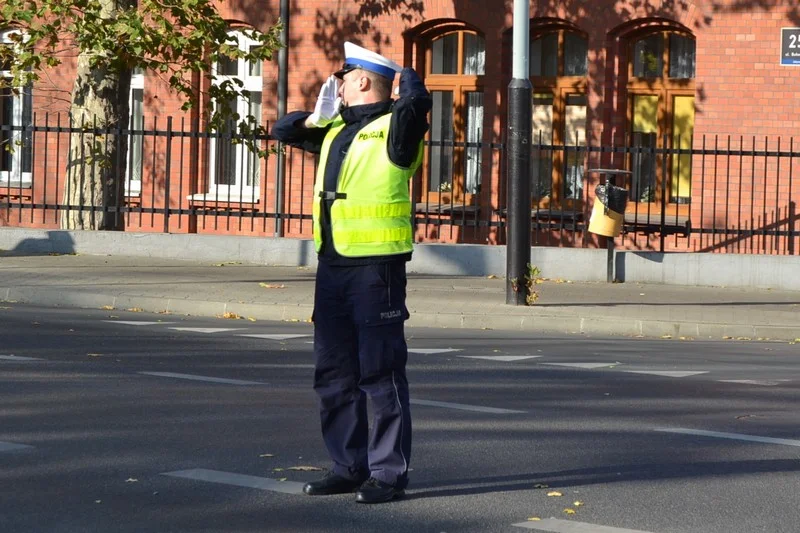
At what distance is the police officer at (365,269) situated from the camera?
20.2 feet

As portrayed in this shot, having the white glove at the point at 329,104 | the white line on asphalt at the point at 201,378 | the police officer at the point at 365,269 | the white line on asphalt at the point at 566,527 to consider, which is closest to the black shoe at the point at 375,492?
the police officer at the point at 365,269

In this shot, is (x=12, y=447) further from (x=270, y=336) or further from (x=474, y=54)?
(x=474, y=54)

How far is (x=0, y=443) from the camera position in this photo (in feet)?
23.7

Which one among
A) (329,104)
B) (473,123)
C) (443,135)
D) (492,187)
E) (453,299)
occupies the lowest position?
(453,299)

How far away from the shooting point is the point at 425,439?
7.56 meters

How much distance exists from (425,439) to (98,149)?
12.7m

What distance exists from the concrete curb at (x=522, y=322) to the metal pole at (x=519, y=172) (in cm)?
63

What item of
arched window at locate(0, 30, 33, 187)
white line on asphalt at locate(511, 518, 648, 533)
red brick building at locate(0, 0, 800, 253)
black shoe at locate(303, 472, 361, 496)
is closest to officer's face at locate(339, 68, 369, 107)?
black shoe at locate(303, 472, 361, 496)

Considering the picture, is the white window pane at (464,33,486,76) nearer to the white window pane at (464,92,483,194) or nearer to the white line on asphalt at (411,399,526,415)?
the white window pane at (464,92,483,194)

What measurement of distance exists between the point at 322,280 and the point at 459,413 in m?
2.37

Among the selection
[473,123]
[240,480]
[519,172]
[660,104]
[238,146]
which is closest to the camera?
[240,480]

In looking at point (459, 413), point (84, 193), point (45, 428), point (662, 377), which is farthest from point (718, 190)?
point (45, 428)

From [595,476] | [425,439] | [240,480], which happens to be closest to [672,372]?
[425,439]

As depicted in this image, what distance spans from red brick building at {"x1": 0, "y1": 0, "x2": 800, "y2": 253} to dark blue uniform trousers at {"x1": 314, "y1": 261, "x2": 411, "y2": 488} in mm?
11829
